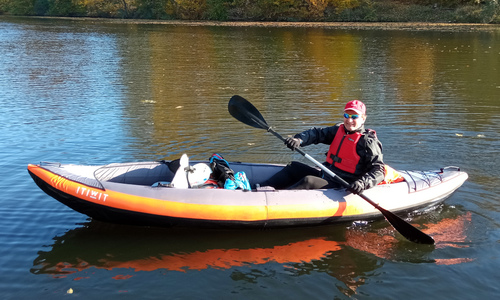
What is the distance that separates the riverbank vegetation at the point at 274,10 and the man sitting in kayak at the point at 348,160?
31519 mm

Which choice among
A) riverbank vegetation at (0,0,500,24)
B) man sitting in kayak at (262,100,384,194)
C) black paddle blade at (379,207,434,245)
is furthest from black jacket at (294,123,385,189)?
riverbank vegetation at (0,0,500,24)

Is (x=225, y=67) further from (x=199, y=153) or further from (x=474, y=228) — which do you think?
(x=474, y=228)

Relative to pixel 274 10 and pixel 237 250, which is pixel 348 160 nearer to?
pixel 237 250

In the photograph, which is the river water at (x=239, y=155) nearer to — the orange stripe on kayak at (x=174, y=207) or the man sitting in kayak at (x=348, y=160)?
the orange stripe on kayak at (x=174, y=207)

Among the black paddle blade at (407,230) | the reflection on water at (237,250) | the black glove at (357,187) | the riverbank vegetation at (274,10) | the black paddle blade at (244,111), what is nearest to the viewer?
the reflection on water at (237,250)

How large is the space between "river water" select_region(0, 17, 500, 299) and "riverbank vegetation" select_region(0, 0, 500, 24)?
63.2ft

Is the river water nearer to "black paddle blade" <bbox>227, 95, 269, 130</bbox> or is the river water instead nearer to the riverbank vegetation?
"black paddle blade" <bbox>227, 95, 269, 130</bbox>

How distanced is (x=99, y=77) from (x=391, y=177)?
1092 centimetres

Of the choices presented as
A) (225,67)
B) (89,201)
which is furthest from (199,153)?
(225,67)

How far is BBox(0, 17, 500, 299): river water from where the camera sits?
4.59 meters

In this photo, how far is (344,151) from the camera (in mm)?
5746

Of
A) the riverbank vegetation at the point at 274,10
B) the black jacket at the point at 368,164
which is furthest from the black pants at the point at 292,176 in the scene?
the riverbank vegetation at the point at 274,10

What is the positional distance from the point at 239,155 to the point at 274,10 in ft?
129

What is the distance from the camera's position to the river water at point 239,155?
4.59 m
